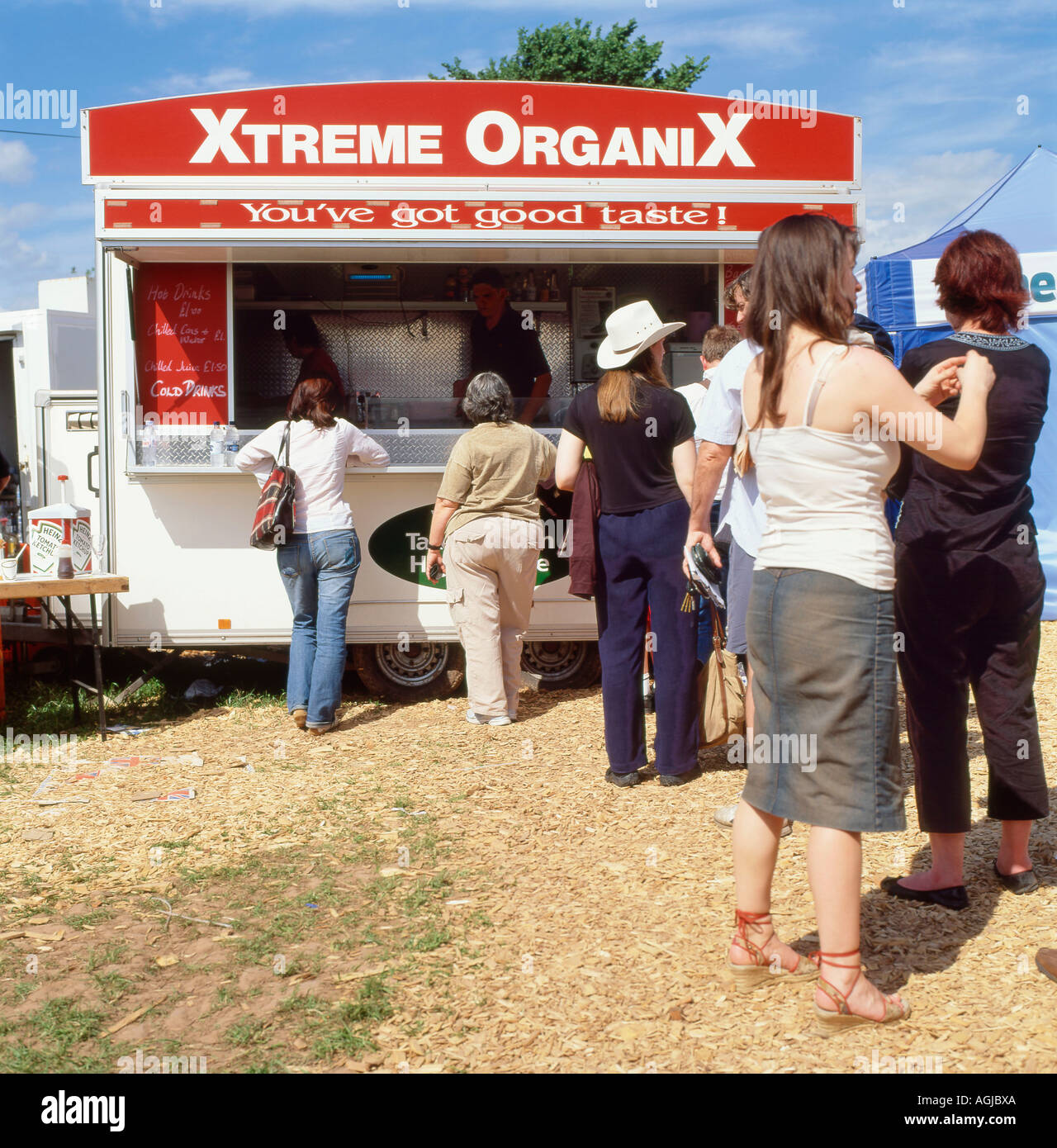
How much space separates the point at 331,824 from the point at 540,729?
68.6 inches

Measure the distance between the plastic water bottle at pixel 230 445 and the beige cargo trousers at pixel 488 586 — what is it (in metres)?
1.38

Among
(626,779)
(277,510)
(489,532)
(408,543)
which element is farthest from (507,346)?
(626,779)

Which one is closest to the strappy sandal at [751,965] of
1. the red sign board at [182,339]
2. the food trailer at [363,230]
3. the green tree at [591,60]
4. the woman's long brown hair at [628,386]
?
the woman's long brown hair at [628,386]

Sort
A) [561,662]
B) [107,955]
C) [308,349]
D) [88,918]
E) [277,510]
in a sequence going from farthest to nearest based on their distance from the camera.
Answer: [308,349] < [561,662] < [277,510] < [88,918] < [107,955]

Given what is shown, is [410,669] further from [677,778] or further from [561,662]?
[677,778]

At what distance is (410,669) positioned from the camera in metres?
7.13

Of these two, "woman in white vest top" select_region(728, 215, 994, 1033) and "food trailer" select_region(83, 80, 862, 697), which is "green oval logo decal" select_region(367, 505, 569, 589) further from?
"woman in white vest top" select_region(728, 215, 994, 1033)

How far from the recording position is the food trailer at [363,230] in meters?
6.43

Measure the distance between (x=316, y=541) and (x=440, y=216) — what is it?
1.90 m

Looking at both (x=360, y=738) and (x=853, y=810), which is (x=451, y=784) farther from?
(x=853, y=810)

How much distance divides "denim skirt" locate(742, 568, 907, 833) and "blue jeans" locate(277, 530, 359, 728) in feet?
12.7

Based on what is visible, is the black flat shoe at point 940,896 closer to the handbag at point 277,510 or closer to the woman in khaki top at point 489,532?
the woman in khaki top at point 489,532

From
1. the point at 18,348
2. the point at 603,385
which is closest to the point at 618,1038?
the point at 603,385

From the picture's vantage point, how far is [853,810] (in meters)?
2.74
